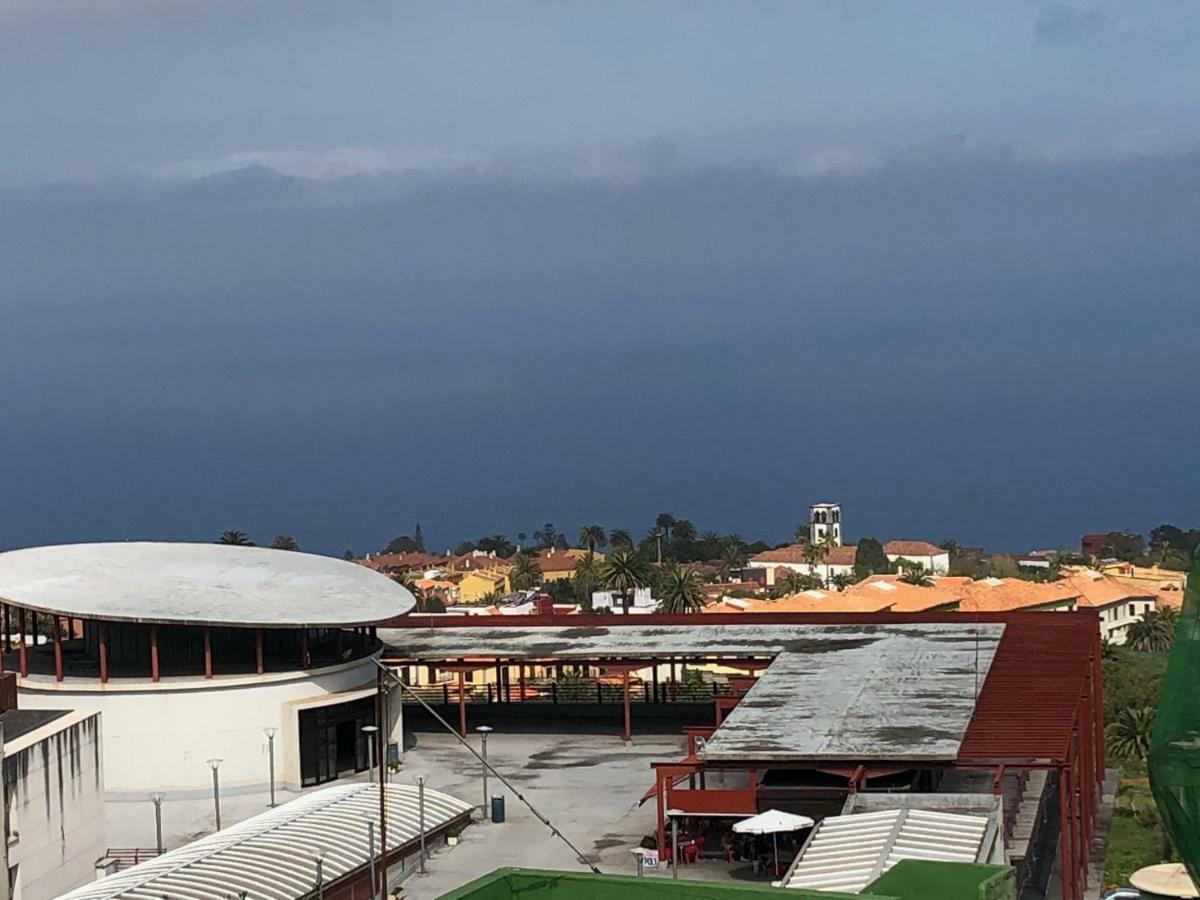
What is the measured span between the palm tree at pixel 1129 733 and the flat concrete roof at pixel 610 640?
27.5ft

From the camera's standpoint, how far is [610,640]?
5994 cm

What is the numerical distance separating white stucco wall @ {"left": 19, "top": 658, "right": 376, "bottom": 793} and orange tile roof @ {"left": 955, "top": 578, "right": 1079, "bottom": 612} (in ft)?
175

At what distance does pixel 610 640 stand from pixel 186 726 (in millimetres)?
15349

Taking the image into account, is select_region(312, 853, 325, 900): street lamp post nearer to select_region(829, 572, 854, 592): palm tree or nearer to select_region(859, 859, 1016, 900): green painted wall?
select_region(859, 859, 1016, 900): green painted wall

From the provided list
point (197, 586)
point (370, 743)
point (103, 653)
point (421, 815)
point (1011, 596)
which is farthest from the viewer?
point (1011, 596)

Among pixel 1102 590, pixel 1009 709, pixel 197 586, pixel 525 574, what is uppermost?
pixel 197 586

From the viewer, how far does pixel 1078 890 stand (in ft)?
128

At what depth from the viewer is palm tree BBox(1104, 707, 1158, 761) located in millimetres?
61500

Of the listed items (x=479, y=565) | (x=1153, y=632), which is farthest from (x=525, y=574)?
(x=1153, y=632)

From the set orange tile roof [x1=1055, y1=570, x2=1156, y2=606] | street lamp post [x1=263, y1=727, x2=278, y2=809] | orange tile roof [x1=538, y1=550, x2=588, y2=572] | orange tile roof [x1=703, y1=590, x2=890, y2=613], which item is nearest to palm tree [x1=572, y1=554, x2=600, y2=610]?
orange tile roof [x1=538, y1=550, x2=588, y2=572]

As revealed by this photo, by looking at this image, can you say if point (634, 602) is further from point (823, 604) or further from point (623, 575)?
point (823, 604)

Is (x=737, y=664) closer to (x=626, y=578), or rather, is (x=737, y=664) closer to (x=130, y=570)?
(x=130, y=570)

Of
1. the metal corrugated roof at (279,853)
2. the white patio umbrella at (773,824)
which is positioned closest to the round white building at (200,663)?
the metal corrugated roof at (279,853)

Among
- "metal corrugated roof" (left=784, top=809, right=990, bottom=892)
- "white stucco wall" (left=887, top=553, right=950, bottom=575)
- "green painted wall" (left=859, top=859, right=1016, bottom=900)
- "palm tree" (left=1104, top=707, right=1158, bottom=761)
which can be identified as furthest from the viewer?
"white stucco wall" (left=887, top=553, right=950, bottom=575)
